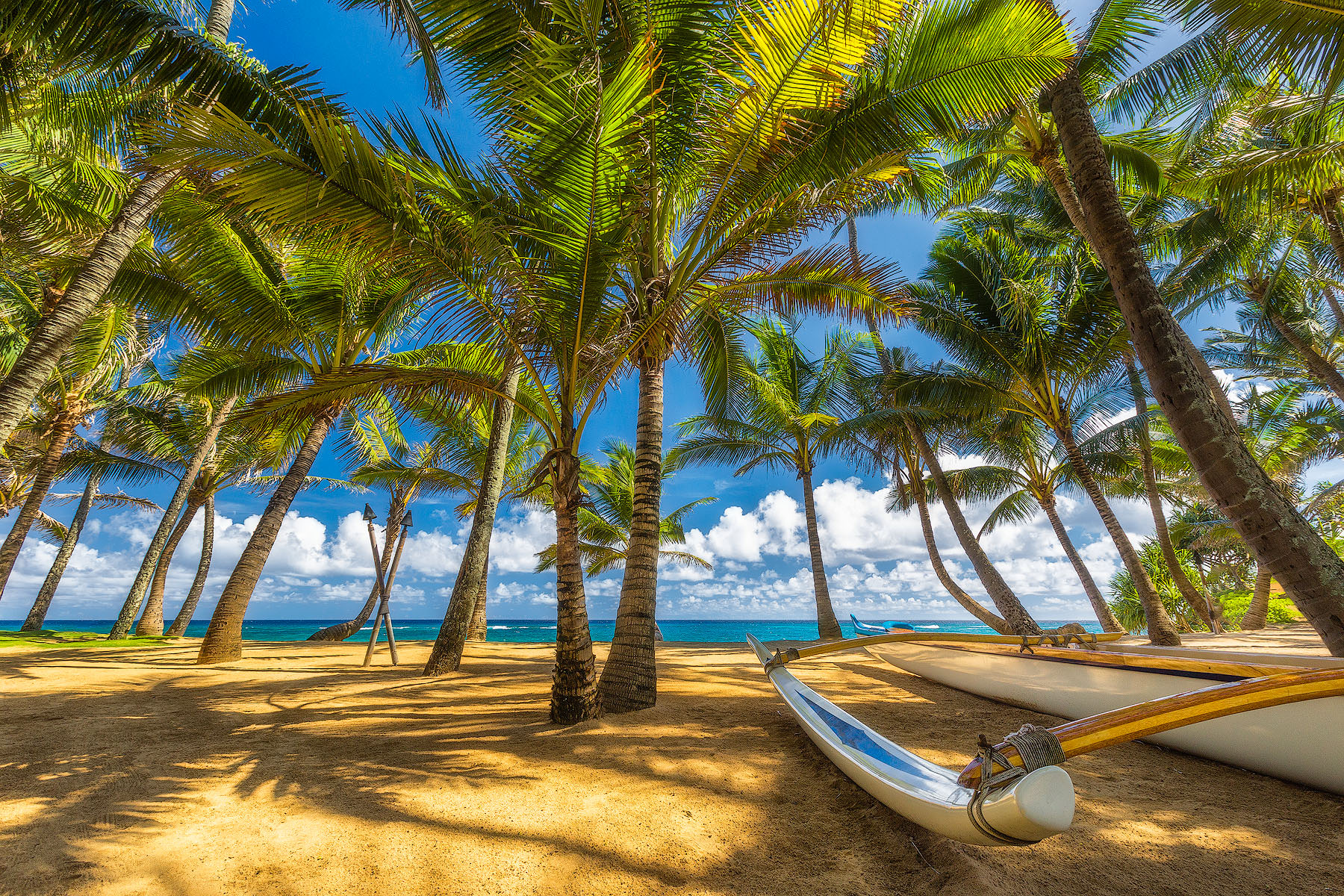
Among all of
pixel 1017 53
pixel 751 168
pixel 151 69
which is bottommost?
pixel 751 168

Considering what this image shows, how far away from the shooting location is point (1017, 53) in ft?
13.8

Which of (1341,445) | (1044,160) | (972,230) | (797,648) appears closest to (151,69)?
(797,648)

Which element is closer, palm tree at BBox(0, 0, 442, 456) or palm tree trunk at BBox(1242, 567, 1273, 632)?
palm tree at BBox(0, 0, 442, 456)

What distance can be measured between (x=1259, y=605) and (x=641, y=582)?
60.9ft

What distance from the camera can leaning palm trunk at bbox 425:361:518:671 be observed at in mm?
6879

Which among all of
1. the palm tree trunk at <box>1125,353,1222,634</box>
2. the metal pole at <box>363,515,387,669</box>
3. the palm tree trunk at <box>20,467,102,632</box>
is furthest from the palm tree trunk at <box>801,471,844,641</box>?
the palm tree trunk at <box>20,467,102,632</box>

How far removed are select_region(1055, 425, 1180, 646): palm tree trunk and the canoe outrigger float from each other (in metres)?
6.57

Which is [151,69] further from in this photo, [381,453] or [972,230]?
[972,230]

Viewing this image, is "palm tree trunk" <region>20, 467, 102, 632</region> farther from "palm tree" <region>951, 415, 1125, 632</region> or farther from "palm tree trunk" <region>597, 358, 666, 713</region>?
"palm tree" <region>951, 415, 1125, 632</region>

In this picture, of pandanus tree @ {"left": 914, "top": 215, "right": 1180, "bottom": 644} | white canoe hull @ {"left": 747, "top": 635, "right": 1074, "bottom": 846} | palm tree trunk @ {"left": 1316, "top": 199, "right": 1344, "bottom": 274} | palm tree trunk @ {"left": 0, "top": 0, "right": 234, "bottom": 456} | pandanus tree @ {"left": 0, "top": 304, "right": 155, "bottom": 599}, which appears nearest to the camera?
white canoe hull @ {"left": 747, "top": 635, "right": 1074, "bottom": 846}

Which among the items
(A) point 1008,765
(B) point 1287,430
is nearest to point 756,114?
(A) point 1008,765

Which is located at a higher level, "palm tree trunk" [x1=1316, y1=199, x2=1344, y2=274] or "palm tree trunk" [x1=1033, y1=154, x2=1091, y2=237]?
"palm tree trunk" [x1=1033, y1=154, x2=1091, y2=237]

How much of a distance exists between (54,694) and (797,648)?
23.7 ft

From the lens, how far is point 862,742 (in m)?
2.57
